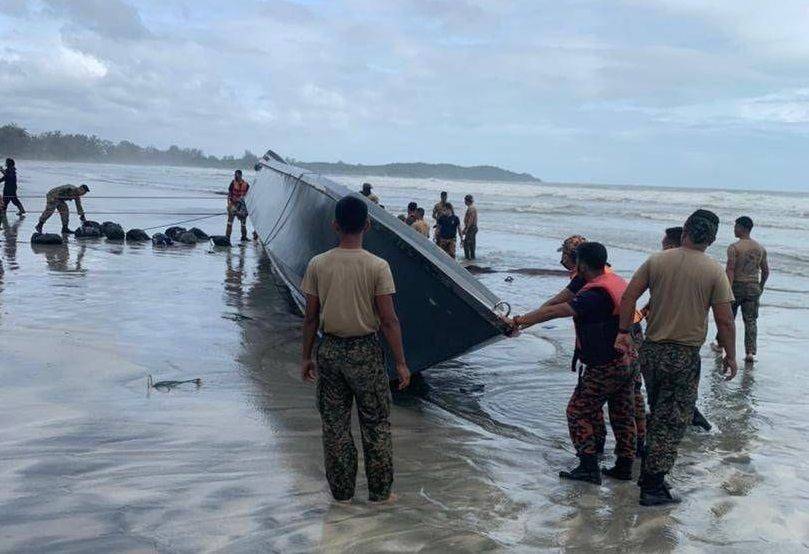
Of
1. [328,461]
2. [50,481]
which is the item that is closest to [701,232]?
[328,461]

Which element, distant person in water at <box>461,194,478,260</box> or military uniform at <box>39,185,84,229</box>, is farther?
distant person in water at <box>461,194,478,260</box>

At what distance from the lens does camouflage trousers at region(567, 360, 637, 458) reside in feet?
16.2

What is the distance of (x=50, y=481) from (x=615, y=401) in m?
3.48

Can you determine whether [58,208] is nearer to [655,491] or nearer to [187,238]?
[187,238]

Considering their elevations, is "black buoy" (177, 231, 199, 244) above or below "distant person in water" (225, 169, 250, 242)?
below

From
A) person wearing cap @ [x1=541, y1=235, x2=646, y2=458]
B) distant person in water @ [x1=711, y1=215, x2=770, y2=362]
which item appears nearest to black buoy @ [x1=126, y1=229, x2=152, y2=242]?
distant person in water @ [x1=711, y1=215, x2=770, y2=362]

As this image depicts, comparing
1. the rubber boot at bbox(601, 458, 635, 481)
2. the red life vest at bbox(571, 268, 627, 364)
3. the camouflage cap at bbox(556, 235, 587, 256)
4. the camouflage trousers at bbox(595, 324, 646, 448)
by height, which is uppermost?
the camouflage cap at bbox(556, 235, 587, 256)

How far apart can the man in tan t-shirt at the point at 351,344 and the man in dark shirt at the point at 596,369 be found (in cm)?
134

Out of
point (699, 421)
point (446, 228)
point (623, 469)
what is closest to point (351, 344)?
point (623, 469)

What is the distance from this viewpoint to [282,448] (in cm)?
511

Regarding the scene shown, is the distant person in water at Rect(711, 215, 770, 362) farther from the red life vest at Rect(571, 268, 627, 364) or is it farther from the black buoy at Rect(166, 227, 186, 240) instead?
the black buoy at Rect(166, 227, 186, 240)

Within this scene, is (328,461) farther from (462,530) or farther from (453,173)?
(453,173)

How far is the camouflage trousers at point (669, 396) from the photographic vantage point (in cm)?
458

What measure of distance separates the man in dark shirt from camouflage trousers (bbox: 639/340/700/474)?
0.29 m
